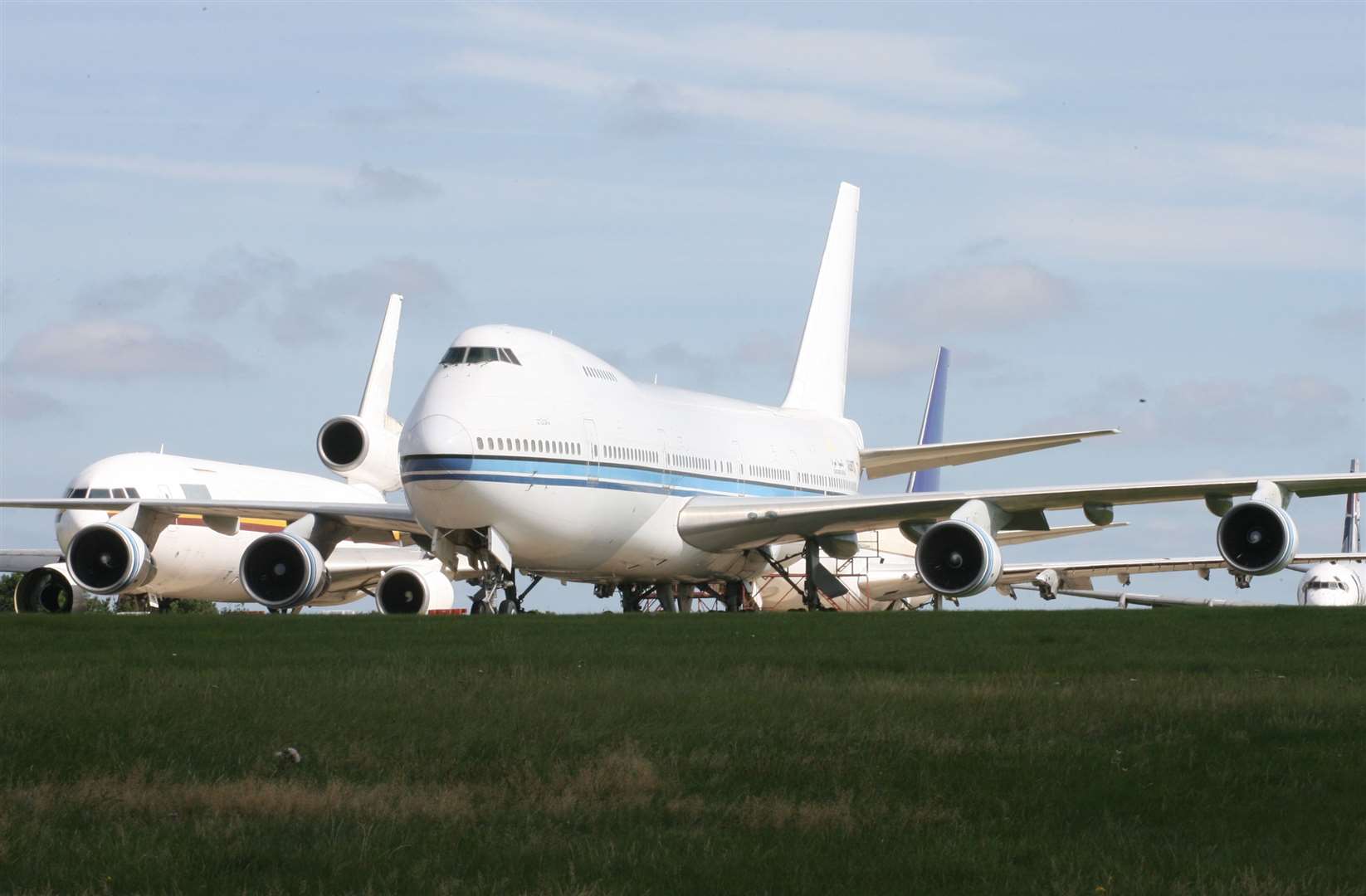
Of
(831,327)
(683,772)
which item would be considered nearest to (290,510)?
(831,327)

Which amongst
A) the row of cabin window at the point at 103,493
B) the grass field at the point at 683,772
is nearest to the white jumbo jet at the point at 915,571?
the row of cabin window at the point at 103,493

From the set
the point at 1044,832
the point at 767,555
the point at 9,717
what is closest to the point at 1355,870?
the point at 1044,832

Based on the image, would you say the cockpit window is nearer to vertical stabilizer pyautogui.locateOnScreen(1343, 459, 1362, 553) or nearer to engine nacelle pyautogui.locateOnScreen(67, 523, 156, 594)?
engine nacelle pyautogui.locateOnScreen(67, 523, 156, 594)

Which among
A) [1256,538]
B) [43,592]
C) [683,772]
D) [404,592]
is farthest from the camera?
[43,592]

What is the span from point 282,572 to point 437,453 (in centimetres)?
448

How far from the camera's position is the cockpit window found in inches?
1169

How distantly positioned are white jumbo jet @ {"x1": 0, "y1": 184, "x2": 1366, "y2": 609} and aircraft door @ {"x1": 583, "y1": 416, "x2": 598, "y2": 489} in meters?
0.03

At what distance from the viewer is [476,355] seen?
1171 inches

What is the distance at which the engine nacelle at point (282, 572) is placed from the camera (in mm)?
30234

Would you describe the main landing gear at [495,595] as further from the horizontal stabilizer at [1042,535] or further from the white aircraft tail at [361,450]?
the horizontal stabilizer at [1042,535]

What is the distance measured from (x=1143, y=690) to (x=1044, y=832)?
501 centimetres

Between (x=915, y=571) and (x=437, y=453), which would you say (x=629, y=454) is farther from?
(x=915, y=571)

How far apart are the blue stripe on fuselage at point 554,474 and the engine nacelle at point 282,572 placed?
2928 millimetres

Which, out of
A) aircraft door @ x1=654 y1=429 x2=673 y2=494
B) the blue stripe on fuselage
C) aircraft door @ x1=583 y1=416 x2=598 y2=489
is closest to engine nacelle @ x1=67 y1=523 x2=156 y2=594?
the blue stripe on fuselage
